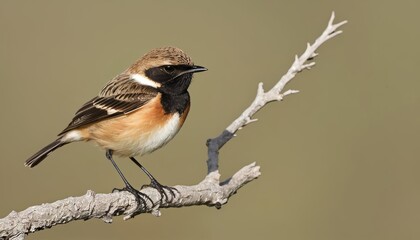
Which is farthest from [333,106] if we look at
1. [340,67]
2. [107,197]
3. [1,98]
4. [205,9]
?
[107,197]

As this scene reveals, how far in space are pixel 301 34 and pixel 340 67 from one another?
0.94 metres

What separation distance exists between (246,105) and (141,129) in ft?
16.3

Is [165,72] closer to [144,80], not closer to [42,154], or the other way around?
[144,80]

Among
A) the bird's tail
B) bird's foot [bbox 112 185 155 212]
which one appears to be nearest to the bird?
the bird's tail

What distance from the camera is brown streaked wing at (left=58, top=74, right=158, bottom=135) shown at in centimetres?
601

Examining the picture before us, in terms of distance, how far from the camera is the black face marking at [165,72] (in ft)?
19.7

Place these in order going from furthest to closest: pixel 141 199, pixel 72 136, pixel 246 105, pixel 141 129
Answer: pixel 246 105, pixel 72 136, pixel 141 129, pixel 141 199

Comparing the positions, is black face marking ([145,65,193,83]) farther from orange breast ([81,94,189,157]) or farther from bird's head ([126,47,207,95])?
orange breast ([81,94,189,157])

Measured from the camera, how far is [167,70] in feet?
19.7

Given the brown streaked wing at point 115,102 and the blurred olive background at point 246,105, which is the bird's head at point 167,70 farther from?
the blurred olive background at point 246,105

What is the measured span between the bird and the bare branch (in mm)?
426

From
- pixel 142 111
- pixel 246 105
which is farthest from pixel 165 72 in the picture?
pixel 246 105

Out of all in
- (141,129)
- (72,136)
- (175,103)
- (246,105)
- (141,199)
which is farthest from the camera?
(246,105)

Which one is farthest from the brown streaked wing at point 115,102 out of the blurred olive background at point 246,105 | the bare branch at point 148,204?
the blurred olive background at point 246,105
